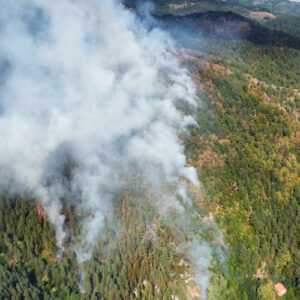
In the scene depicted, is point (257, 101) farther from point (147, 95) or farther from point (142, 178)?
point (142, 178)

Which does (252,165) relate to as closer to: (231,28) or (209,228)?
(209,228)

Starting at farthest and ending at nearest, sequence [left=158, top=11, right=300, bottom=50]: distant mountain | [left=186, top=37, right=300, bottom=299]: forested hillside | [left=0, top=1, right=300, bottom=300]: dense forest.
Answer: [left=158, top=11, right=300, bottom=50]: distant mountain, [left=186, top=37, right=300, bottom=299]: forested hillside, [left=0, top=1, right=300, bottom=300]: dense forest

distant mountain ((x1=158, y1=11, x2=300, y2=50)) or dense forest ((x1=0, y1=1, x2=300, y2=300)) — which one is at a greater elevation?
distant mountain ((x1=158, y1=11, x2=300, y2=50))

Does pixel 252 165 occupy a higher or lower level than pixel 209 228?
higher

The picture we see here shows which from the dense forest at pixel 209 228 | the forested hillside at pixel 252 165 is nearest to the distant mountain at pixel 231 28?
the forested hillside at pixel 252 165

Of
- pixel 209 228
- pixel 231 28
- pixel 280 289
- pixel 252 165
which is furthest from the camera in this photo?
pixel 231 28

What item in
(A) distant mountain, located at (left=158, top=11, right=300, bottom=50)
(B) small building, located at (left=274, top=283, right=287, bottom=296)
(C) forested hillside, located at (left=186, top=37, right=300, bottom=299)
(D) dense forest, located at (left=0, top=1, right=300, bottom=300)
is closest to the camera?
(B) small building, located at (left=274, top=283, right=287, bottom=296)

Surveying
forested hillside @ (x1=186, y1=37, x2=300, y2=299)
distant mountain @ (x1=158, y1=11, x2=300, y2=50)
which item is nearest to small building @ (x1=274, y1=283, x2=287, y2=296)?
forested hillside @ (x1=186, y1=37, x2=300, y2=299)

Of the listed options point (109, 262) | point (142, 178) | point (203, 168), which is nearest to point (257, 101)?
point (203, 168)

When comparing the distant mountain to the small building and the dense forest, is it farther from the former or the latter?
the small building

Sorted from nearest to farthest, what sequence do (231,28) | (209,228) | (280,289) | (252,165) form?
(280,289)
(209,228)
(252,165)
(231,28)

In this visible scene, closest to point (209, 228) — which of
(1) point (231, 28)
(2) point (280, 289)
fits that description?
(2) point (280, 289)

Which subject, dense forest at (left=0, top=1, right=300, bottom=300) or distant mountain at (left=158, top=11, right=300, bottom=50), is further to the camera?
distant mountain at (left=158, top=11, right=300, bottom=50)
